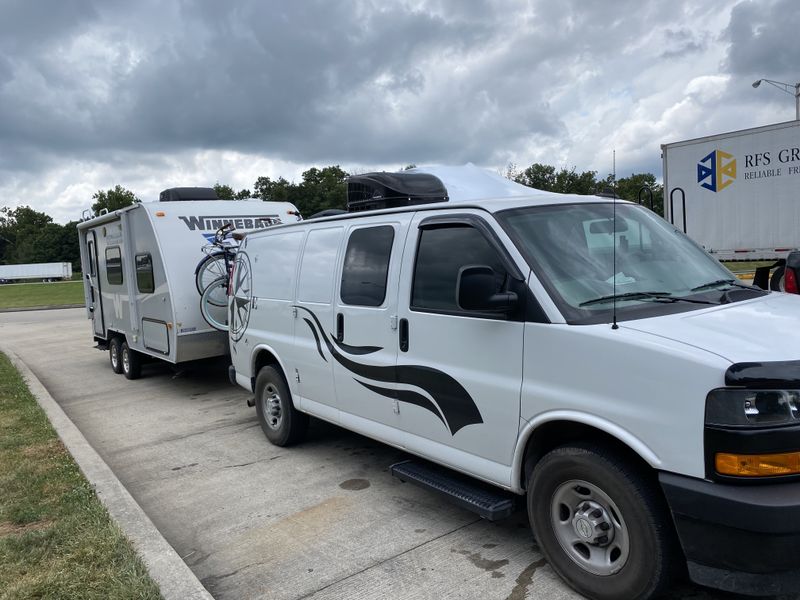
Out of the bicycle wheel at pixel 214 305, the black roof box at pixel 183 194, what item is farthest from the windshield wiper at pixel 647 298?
the black roof box at pixel 183 194

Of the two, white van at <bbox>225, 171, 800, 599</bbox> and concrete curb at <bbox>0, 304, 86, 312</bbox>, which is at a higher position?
white van at <bbox>225, 171, 800, 599</bbox>

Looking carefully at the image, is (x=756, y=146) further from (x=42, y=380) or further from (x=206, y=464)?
(x=42, y=380)

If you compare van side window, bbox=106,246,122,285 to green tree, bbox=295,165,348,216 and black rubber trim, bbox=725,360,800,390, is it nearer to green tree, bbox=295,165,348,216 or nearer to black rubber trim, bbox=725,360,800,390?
black rubber trim, bbox=725,360,800,390

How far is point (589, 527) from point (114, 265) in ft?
30.3

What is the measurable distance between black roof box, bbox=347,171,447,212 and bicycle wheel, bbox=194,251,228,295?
3.26 metres

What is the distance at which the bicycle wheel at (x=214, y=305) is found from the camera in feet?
27.7

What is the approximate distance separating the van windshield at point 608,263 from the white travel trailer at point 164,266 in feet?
19.5

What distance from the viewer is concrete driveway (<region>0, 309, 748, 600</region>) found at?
11.9ft

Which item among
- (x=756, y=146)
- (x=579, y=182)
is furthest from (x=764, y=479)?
(x=756, y=146)

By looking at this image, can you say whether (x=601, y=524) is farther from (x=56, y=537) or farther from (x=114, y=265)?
(x=114, y=265)

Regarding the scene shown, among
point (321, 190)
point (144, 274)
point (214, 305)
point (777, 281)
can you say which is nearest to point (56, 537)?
point (214, 305)

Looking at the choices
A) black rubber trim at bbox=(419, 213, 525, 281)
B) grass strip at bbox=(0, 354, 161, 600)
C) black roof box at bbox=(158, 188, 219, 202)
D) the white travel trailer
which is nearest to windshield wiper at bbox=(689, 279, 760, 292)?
black rubber trim at bbox=(419, 213, 525, 281)

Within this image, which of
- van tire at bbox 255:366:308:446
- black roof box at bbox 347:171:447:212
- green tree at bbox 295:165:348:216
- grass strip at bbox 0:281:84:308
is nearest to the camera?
black roof box at bbox 347:171:447:212

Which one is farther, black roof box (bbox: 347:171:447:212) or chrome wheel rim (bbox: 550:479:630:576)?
black roof box (bbox: 347:171:447:212)
